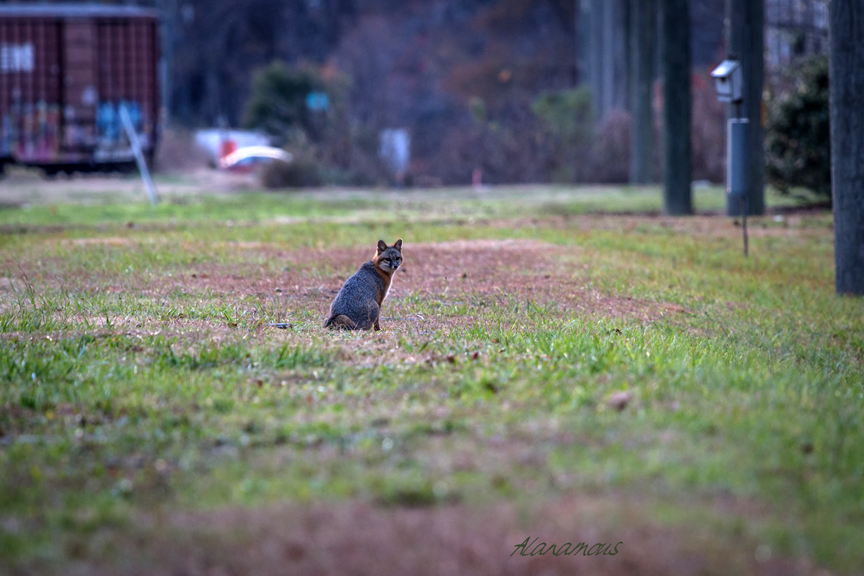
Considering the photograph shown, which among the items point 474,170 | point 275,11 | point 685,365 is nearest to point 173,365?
point 685,365

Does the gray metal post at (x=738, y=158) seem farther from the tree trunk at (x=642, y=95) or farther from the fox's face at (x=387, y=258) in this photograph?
the tree trunk at (x=642, y=95)

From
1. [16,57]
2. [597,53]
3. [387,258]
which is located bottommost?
[387,258]

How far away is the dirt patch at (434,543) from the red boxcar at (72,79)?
32.7 metres

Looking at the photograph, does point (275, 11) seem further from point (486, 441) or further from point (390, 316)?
point (486, 441)

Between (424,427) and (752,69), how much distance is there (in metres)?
17.3

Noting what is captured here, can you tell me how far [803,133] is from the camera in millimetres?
23703

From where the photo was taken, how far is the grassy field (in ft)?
13.6

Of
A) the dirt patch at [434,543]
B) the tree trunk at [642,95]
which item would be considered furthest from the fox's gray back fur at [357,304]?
the tree trunk at [642,95]

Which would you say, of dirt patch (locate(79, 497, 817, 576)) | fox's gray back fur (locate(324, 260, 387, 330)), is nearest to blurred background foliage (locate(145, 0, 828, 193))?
fox's gray back fur (locate(324, 260, 387, 330))

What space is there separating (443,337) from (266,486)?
3.67 m

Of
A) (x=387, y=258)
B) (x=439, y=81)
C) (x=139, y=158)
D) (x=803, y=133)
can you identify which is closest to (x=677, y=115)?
(x=803, y=133)

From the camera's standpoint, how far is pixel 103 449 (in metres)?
5.29

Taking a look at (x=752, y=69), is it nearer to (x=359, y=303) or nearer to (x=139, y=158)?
(x=139, y=158)

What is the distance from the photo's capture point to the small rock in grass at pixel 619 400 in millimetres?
5863
